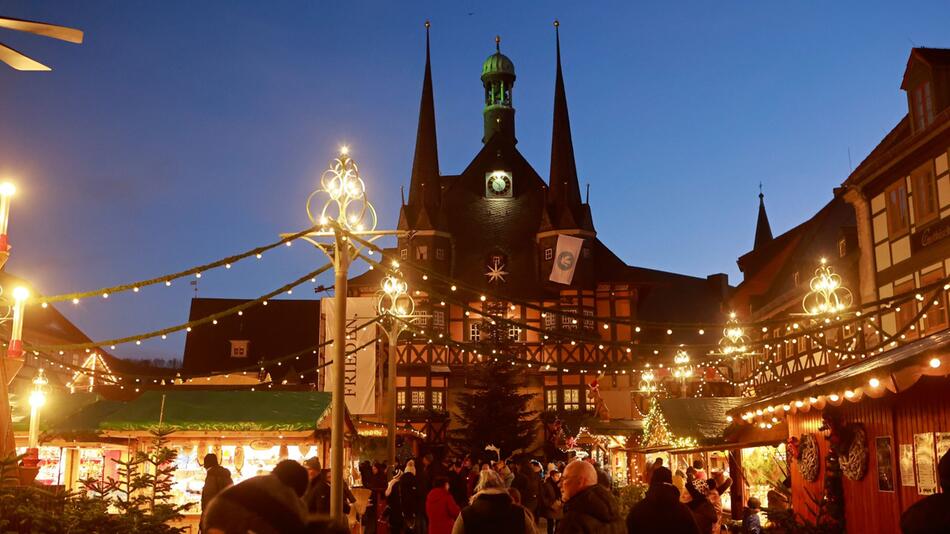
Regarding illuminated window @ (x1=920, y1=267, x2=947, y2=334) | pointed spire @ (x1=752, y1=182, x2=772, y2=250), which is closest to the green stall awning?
illuminated window @ (x1=920, y1=267, x2=947, y2=334)

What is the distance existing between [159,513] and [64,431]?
871 cm

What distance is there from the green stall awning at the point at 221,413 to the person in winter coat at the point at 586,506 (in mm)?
9661

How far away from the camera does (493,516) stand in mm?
7281

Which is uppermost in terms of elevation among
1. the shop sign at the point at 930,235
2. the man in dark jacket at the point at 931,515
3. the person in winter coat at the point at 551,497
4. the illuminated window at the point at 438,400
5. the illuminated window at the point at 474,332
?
the illuminated window at the point at 474,332

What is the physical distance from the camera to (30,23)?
7.33 metres

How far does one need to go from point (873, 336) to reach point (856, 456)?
649 inches

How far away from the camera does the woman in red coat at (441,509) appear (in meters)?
11.5

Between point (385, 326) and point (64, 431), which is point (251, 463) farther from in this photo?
point (385, 326)

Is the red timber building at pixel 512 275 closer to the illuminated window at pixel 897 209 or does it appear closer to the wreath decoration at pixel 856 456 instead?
the illuminated window at pixel 897 209

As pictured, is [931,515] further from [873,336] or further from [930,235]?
[873,336]

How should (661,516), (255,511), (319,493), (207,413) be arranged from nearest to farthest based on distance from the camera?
(255,511) → (661,516) → (319,493) → (207,413)

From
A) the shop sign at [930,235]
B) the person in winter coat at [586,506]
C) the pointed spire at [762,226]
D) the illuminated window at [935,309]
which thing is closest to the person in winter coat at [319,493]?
the person in winter coat at [586,506]

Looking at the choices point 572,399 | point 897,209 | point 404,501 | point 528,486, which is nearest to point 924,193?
point 897,209

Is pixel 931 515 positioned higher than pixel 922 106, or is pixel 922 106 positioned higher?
pixel 922 106
